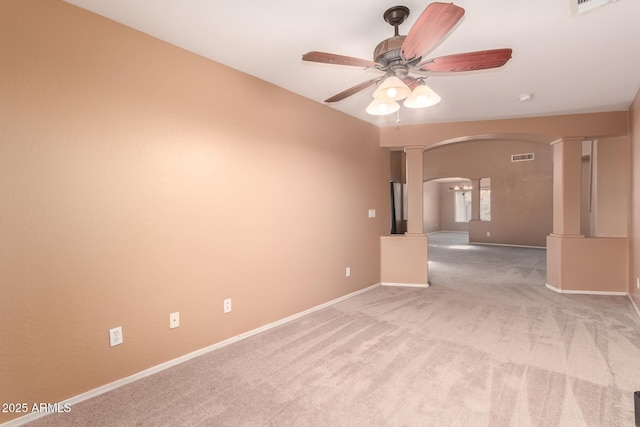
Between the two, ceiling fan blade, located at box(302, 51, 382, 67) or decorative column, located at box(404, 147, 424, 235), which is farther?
decorative column, located at box(404, 147, 424, 235)

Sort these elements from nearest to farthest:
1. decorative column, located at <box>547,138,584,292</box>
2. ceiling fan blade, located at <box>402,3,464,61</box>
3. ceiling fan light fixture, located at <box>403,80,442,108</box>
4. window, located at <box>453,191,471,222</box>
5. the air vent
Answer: ceiling fan blade, located at <box>402,3,464,61</box>, ceiling fan light fixture, located at <box>403,80,442,108</box>, decorative column, located at <box>547,138,584,292</box>, the air vent, window, located at <box>453,191,471,222</box>

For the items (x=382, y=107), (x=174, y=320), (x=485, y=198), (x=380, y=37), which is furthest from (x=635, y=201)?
(x=485, y=198)

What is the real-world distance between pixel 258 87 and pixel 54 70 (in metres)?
1.58

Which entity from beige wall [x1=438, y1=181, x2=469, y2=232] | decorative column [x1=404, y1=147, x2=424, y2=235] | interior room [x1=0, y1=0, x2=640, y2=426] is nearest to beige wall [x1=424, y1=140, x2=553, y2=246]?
beige wall [x1=438, y1=181, x2=469, y2=232]

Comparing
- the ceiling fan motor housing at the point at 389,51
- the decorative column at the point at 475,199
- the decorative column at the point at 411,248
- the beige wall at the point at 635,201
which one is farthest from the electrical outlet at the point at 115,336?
the decorative column at the point at 475,199

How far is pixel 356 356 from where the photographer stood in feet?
8.45

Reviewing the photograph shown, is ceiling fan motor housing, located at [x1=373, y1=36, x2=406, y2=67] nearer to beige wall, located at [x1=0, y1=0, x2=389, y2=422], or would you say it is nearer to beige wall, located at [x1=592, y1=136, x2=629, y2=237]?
beige wall, located at [x1=0, y1=0, x2=389, y2=422]

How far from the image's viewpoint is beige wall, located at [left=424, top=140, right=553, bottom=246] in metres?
9.08

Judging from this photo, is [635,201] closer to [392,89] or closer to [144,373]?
[392,89]

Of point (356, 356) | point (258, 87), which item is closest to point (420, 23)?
point (258, 87)

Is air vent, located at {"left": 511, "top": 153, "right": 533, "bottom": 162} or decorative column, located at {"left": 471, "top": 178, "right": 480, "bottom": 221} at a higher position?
air vent, located at {"left": 511, "top": 153, "right": 533, "bottom": 162}

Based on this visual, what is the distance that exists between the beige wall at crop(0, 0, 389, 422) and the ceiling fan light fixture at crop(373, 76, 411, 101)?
1454 millimetres

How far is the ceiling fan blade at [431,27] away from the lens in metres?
1.37

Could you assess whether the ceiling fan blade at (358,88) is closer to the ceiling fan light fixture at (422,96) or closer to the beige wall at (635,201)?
the ceiling fan light fixture at (422,96)
